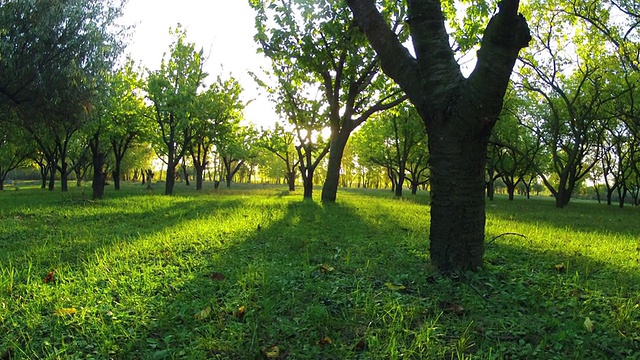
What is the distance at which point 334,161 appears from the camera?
47.3ft

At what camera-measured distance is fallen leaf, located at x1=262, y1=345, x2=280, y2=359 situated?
236 cm

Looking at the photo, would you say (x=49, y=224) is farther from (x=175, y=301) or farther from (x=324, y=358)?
(x=324, y=358)

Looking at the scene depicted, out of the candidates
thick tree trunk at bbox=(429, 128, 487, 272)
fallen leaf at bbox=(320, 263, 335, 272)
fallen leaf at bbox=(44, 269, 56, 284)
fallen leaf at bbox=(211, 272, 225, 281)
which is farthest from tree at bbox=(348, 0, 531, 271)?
fallen leaf at bbox=(44, 269, 56, 284)

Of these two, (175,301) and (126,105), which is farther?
(126,105)

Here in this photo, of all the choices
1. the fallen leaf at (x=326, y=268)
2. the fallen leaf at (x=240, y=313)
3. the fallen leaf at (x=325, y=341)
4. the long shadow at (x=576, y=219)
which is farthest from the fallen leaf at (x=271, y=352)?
the long shadow at (x=576, y=219)

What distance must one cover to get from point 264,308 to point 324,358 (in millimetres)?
840

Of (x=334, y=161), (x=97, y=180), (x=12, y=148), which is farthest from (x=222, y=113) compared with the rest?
(x=12, y=148)

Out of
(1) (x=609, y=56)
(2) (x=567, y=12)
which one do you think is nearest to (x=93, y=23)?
(2) (x=567, y=12)

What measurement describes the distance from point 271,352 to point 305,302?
2.66 ft

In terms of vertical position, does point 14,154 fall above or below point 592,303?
above

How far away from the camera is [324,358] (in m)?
2.38

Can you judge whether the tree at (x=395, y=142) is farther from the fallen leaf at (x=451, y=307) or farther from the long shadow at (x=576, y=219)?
the fallen leaf at (x=451, y=307)

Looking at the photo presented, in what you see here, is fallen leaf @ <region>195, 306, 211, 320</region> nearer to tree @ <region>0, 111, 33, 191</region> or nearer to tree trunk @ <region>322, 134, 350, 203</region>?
tree trunk @ <region>322, 134, 350, 203</region>

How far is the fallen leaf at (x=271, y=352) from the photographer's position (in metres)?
2.36
